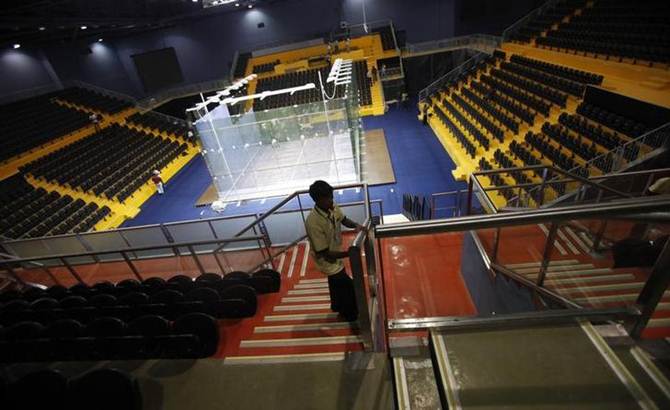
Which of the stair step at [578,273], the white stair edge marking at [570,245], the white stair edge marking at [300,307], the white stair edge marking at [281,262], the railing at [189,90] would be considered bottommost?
the white stair edge marking at [281,262]

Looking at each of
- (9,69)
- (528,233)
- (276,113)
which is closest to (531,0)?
(276,113)

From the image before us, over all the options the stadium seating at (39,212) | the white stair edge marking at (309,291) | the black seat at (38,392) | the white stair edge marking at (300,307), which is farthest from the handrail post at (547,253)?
the stadium seating at (39,212)

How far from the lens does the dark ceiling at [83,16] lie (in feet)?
41.1

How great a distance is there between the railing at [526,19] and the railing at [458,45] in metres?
0.72

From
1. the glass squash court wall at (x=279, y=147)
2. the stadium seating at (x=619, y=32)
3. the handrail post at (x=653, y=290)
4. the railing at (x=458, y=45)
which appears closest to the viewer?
the handrail post at (x=653, y=290)

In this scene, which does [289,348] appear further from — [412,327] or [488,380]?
[488,380]

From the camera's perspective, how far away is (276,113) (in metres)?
10.2

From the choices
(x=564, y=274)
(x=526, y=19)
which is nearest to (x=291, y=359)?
(x=564, y=274)

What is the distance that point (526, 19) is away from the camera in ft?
57.4

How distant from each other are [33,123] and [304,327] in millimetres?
21006

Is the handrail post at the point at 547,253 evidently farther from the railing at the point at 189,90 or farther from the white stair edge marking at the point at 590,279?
the railing at the point at 189,90

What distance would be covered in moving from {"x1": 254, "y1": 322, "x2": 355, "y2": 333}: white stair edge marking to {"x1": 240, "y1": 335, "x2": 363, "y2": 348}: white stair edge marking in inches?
5.3

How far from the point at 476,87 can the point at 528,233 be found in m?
13.9

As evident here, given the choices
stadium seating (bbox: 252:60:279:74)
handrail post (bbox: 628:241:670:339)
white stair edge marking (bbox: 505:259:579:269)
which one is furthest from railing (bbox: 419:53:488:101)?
handrail post (bbox: 628:241:670:339)
